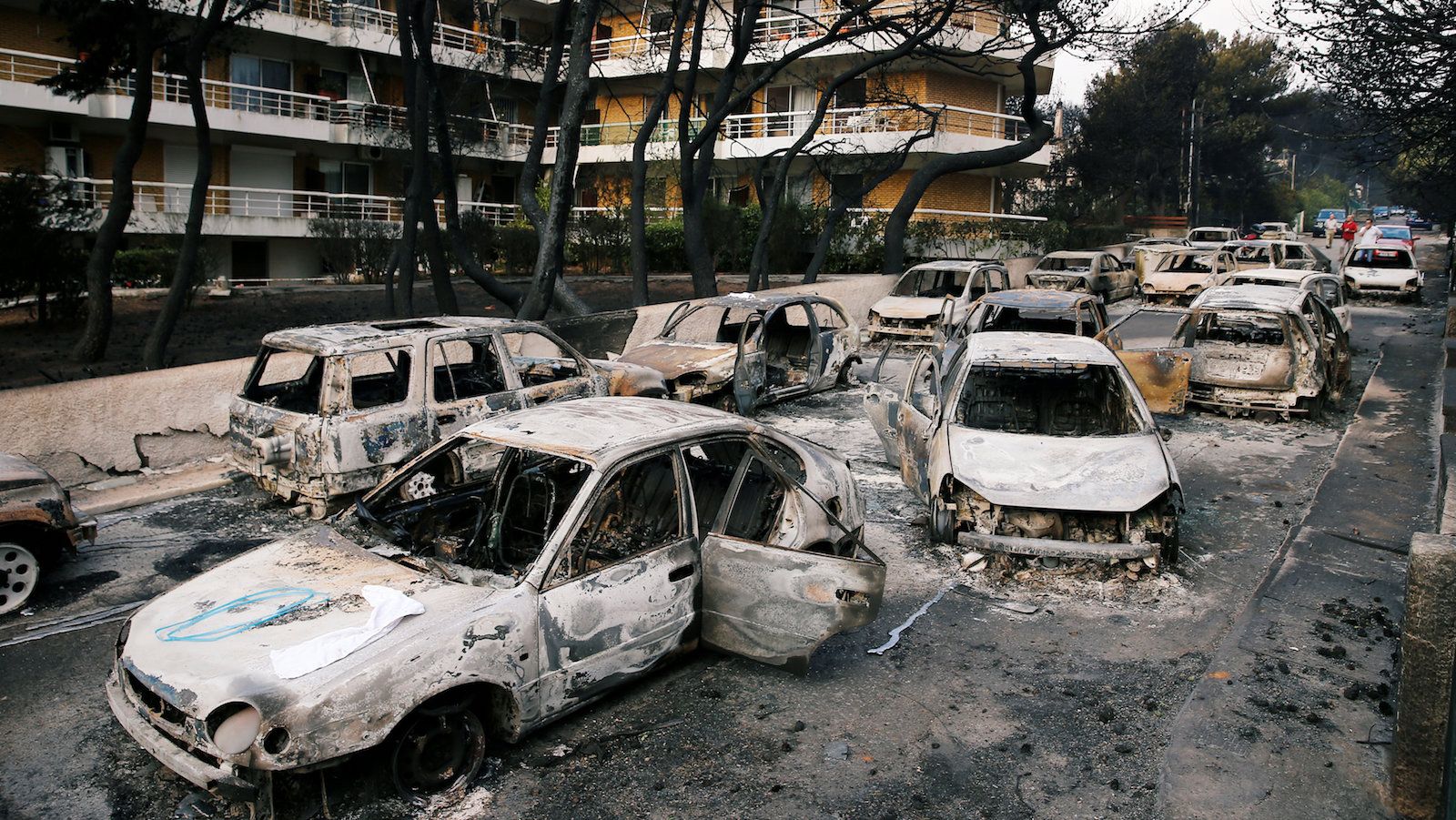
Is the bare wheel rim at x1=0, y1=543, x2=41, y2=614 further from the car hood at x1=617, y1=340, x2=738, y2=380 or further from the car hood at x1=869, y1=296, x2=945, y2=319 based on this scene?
the car hood at x1=869, y1=296, x2=945, y2=319

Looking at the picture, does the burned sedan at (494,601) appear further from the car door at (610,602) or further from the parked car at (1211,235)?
the parked car at (1211,235)

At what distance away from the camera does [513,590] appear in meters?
4.63

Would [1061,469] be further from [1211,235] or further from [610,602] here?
[1211,235]

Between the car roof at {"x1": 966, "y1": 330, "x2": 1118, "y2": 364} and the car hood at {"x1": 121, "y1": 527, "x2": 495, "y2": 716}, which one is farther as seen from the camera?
the car roof at {"x1": 966, "y1": 330, "x2": 1118, "y2": 364}

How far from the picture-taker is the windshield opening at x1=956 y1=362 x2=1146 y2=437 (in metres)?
9.10

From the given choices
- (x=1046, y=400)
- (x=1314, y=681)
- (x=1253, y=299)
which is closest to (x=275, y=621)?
(x=1314, y=681)

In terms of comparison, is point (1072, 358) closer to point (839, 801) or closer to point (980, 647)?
point (980, 647)

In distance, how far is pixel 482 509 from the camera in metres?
5.75

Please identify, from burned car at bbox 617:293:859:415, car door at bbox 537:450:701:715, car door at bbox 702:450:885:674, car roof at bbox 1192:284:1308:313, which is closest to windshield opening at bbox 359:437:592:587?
car door at bbox 537:450:701:715

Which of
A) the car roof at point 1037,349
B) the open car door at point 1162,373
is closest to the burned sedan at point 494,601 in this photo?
the car roof at point 1037,349

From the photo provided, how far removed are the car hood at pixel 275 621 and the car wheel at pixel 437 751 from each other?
34 cm

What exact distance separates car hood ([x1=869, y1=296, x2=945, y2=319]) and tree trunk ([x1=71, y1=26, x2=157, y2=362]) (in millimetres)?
11719

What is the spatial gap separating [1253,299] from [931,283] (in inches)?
290

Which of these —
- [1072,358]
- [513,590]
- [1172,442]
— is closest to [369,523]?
[513,590]
